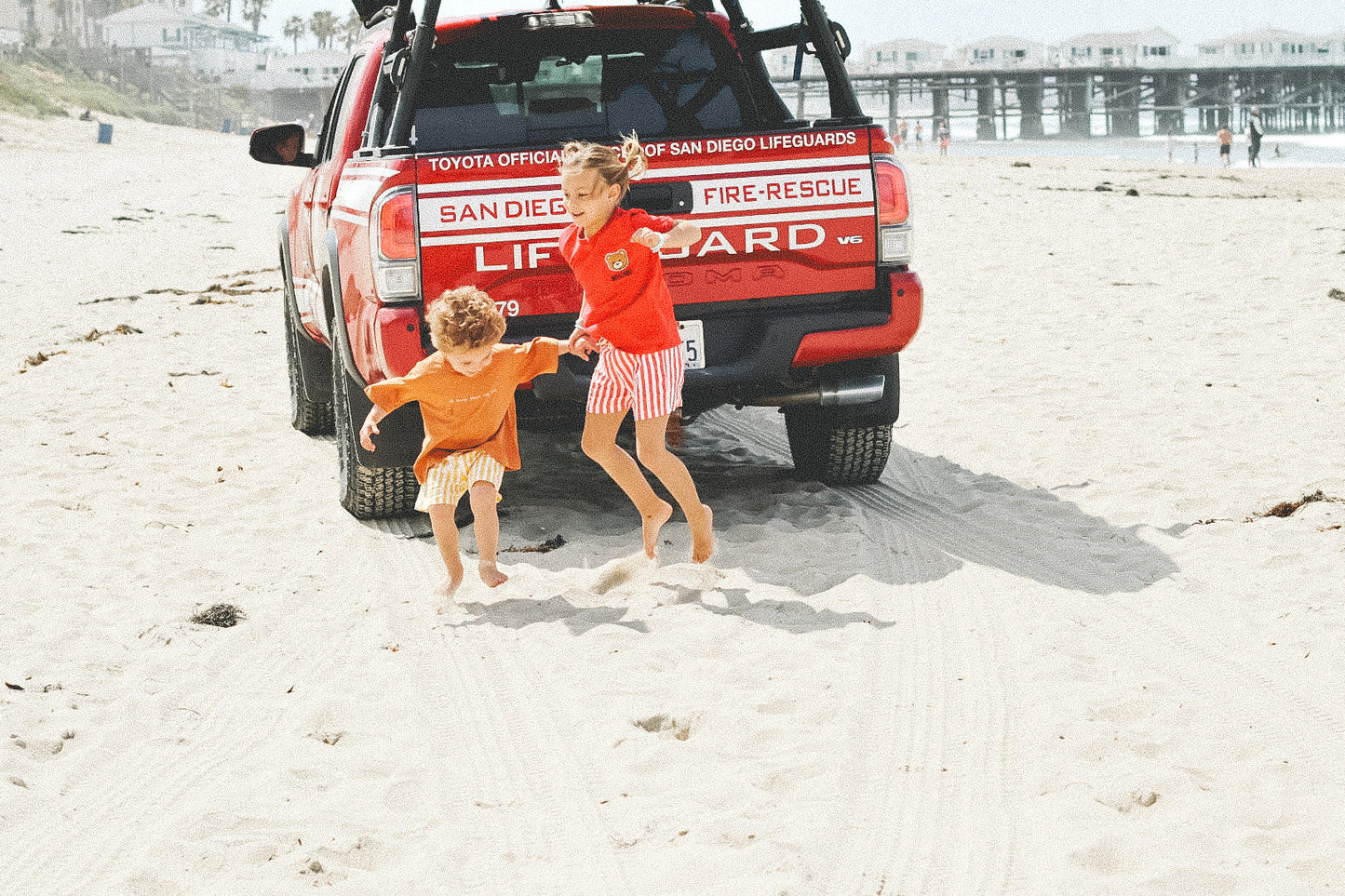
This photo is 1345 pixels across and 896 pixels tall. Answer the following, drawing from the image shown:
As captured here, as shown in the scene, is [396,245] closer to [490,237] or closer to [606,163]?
[490,237]

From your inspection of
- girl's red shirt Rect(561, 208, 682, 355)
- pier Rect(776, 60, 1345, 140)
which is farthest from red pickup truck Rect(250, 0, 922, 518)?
pier Rect(776, 60, 1345, 140)

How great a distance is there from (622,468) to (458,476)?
53cm

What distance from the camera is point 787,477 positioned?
6.07m

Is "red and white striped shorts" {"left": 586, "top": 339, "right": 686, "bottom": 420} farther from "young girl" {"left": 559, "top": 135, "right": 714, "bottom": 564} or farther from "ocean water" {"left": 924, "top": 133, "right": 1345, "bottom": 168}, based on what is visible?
"ocean water" {"left": 924, "top": 133, "right": 1345, "bottom": 168}

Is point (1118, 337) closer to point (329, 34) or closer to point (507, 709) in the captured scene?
point (507, 709)

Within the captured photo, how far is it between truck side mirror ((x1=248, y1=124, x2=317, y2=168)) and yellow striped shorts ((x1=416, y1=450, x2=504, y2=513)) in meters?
2.50

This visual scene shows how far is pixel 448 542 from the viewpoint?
4.43m

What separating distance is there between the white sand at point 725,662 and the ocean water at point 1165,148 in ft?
186

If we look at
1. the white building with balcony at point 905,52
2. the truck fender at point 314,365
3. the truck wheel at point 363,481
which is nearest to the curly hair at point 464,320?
the truck wheel at point 363,481

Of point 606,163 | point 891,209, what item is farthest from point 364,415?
point 891,209

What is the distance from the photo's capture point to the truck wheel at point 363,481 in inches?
207

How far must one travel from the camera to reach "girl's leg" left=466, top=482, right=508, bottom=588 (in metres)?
4.43

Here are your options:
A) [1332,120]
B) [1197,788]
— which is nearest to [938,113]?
[1332,120]

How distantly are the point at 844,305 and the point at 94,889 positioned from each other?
3159 millimetres
